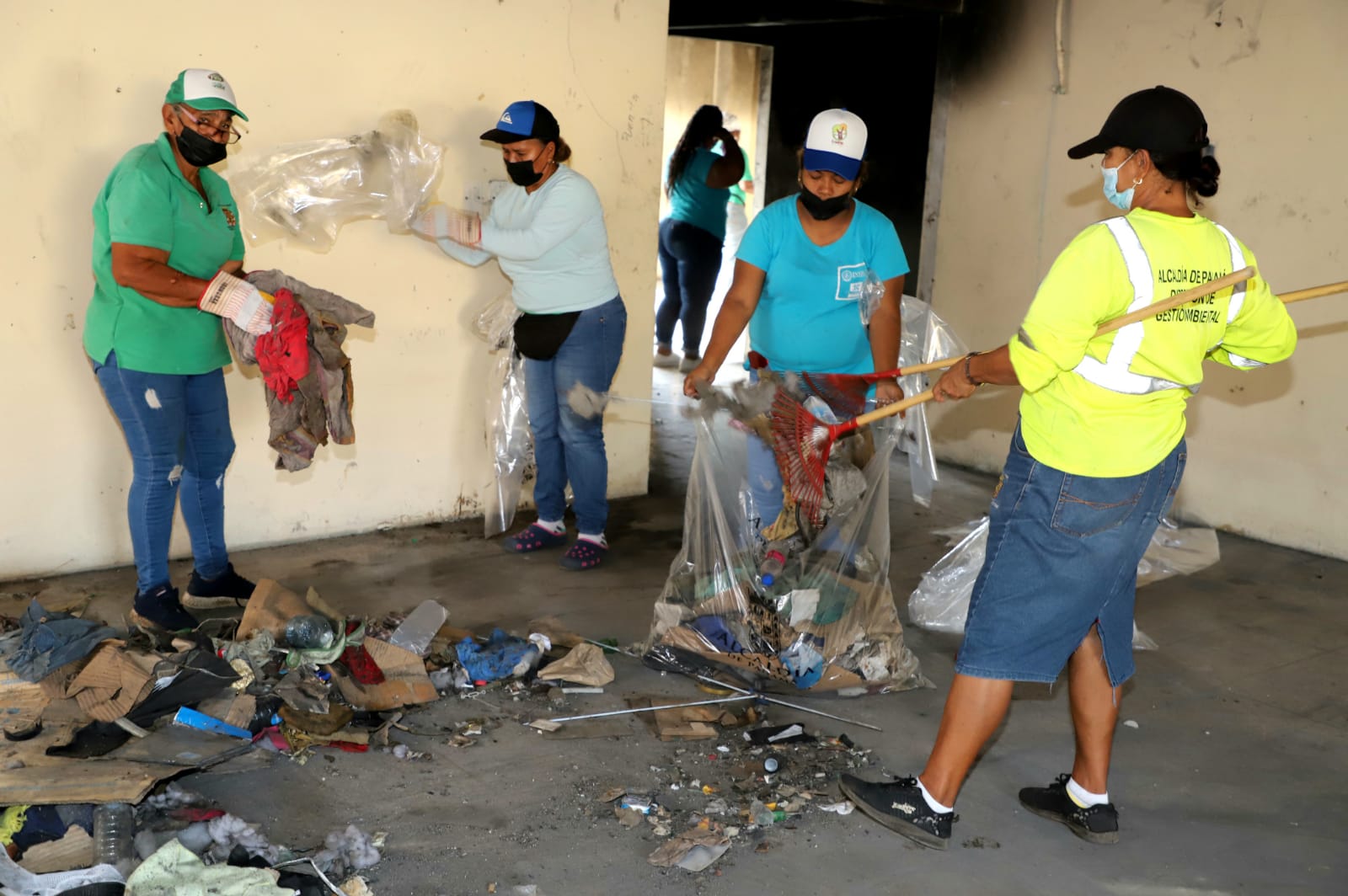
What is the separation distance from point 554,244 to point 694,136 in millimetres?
3190

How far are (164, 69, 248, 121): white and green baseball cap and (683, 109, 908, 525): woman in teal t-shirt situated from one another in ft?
4.78

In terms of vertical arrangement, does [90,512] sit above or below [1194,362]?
below

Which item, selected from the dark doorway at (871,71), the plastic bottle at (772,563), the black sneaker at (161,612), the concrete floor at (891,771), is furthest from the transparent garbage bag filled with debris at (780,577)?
the dark doorway at (871,71)

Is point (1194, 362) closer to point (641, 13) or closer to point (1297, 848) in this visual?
point (1297, 848)

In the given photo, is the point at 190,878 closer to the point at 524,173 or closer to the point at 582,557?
the point at 582,557

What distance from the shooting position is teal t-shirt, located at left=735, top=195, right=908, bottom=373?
3.25 meters

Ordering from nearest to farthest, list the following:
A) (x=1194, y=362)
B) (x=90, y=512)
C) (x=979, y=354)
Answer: (x=1194, y=362) < (x=979, y=354) < (x=90, y=512)

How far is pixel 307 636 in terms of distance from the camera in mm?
3092

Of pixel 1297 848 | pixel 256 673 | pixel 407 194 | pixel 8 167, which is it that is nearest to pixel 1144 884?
pixel 1297 848

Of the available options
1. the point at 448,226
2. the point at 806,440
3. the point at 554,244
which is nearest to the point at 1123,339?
the point at 806,440

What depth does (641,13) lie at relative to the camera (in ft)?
14.6

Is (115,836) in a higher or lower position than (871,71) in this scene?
lower

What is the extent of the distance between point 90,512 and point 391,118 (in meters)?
1.64

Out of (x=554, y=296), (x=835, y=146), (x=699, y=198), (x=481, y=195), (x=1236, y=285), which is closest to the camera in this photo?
(x=1236, y=285)
